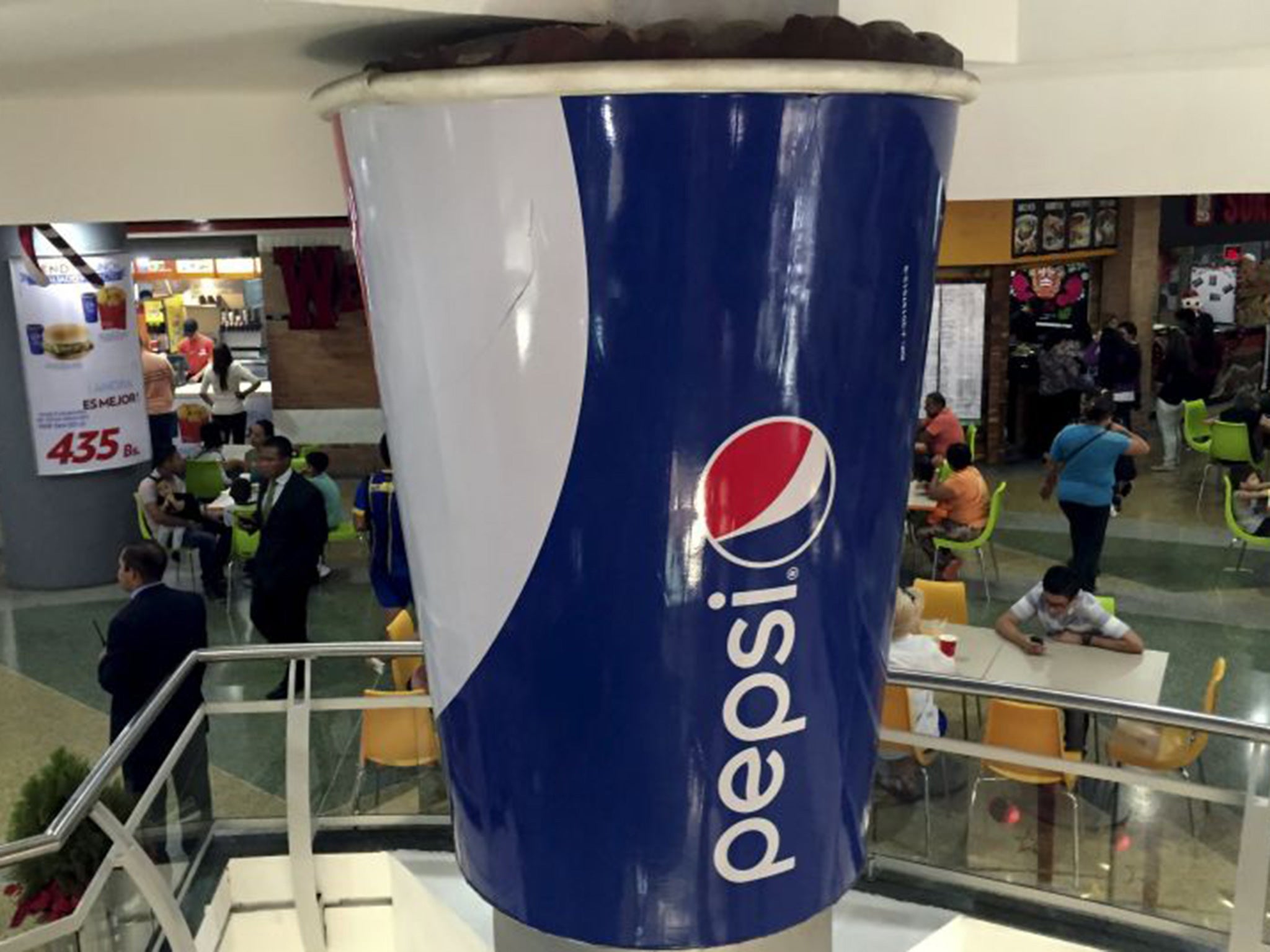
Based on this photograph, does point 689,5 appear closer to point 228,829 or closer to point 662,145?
point 662,145

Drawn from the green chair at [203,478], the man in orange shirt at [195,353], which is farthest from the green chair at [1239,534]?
the man in orange shirt at [195,353]

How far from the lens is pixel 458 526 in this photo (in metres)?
1.74

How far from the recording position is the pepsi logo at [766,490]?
1.62 meters

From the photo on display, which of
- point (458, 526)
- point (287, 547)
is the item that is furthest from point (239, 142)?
point (287, 547)

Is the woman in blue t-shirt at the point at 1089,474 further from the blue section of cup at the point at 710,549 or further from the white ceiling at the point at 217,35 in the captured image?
the white ceiling at the point at 217,35

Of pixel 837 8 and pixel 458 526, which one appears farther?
pixel 837 8

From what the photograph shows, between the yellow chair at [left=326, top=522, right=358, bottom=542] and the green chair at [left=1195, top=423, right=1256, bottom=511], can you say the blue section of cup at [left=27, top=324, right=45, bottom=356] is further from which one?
the green chair at [left=1195, top=423, right=1256, bottom=511]

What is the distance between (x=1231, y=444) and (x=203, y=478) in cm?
734

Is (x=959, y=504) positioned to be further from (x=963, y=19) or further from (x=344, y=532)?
(x=963, y=19)

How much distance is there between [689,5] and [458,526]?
2.40ft

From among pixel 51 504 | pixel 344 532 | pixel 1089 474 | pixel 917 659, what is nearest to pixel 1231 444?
pixel 1089 474

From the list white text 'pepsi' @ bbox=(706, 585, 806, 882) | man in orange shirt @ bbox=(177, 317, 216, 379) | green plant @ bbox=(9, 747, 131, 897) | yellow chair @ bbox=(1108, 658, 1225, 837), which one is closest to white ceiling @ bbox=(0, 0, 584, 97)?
white text 'pepsi' @ bbox=(706, 585, 806, 882)

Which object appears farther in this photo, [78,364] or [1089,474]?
[78,364]

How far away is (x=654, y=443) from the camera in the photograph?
1610 millimetres
